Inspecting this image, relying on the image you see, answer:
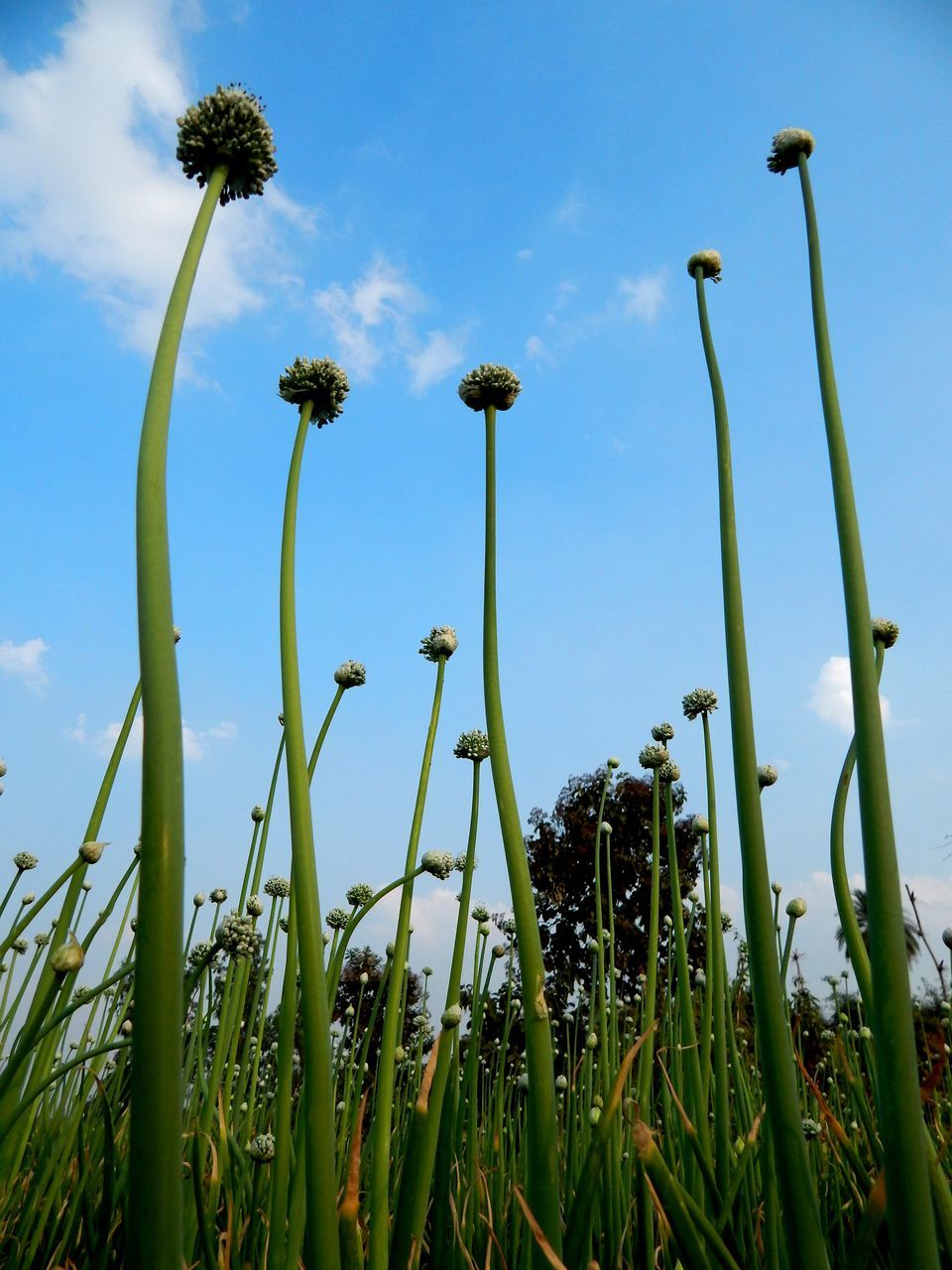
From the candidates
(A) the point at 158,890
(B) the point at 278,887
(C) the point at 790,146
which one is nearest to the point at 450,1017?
(A) the point at 158,890

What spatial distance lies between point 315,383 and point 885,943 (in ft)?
4.67

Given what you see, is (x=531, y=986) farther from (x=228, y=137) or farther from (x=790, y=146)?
(x=790, y=146)

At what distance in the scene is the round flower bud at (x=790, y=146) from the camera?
64.1 inches

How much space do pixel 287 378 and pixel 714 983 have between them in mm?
2011

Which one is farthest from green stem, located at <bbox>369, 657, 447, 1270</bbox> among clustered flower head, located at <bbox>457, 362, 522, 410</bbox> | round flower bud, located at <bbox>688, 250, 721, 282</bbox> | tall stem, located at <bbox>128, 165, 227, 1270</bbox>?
round flower bud, located at <bbox>688, 250, 721, 282</bbox>

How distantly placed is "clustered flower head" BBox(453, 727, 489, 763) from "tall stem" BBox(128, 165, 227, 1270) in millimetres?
1812

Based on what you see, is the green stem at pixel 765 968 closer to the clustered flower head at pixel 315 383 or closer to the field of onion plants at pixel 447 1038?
the field of onion plants at pixel 447 1038

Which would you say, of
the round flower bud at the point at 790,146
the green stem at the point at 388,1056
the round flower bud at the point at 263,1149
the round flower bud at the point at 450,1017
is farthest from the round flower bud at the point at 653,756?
the round flower bud at the point at 790,146

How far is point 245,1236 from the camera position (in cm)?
228

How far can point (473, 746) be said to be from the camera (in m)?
2.92

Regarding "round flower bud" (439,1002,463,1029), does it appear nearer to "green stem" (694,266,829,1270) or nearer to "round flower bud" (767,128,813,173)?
"green stem" (694,266,829,1270)

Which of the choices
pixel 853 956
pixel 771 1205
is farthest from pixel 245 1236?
pixel 853 956

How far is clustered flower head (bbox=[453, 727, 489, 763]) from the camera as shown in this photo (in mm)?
2752

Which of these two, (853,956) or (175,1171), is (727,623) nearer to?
(853,956)
